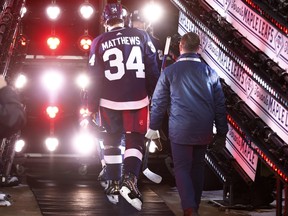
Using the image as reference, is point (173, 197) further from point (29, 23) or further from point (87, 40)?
point (29, 23)

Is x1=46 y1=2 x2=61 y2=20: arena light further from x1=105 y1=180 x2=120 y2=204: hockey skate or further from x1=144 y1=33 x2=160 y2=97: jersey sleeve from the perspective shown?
x1=105 y1=180 x2=120 y2=204: hockey skate

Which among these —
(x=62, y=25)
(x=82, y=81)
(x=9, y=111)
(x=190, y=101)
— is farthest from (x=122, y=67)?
(x=9, y=111)

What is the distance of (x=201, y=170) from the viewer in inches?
291

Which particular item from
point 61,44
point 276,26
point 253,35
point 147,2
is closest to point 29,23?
point 61,44

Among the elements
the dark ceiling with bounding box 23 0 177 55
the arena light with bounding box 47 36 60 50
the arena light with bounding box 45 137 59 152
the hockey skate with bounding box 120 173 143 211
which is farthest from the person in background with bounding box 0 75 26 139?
the dark ceiling with bounding box 23 0 177 55

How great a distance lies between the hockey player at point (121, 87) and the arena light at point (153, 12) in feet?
6.30

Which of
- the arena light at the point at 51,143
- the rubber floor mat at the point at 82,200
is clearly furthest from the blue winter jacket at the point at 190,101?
the arena light at the point at 51,143

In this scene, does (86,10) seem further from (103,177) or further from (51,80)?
(103,177)

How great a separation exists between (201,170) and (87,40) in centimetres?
391

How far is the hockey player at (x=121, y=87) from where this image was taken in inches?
333

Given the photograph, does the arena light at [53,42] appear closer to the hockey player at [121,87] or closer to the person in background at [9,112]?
the hockey player at [121,87]

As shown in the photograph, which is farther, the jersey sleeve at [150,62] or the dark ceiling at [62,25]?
the dark ceiling at [62,25]

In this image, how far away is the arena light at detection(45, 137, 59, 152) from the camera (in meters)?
10.7

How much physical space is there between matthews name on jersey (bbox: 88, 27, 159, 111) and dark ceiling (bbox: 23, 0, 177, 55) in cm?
239
